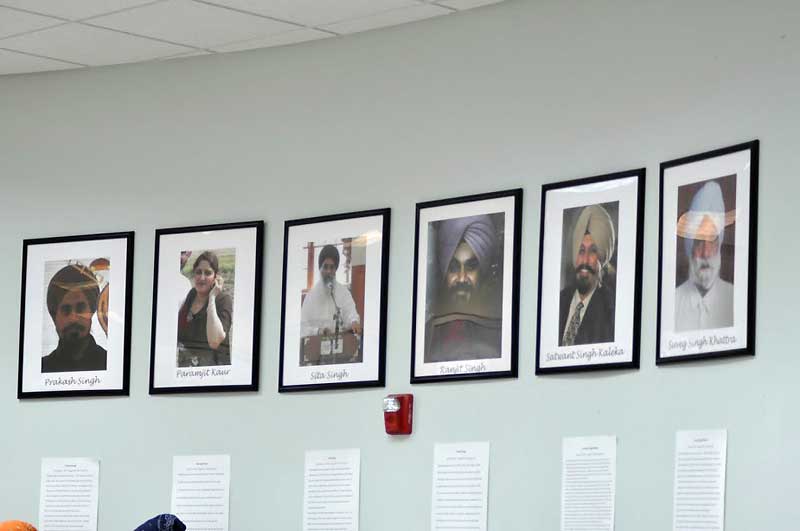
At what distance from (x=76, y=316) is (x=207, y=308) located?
80 centimetres

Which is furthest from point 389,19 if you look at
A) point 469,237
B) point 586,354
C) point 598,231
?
point 586,354

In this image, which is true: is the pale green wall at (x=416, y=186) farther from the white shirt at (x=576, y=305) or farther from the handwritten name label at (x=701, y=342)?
the white shirt at (x=576, y=305)

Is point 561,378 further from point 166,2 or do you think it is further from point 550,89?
point 166,2

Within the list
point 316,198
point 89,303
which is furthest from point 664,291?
point 89,303

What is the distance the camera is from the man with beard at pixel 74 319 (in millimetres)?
6918

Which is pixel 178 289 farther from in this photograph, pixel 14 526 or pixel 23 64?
pixel 23 64

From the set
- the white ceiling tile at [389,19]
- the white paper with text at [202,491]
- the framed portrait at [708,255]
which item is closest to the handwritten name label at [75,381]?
the white paper with text at [202,491]

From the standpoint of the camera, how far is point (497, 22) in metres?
5.88

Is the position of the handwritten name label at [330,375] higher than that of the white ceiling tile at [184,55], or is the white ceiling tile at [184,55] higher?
the white ceiling tile at [184,55]

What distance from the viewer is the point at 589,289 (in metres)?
5.39

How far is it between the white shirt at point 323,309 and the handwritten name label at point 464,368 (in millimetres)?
575

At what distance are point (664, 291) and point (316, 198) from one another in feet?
6.47

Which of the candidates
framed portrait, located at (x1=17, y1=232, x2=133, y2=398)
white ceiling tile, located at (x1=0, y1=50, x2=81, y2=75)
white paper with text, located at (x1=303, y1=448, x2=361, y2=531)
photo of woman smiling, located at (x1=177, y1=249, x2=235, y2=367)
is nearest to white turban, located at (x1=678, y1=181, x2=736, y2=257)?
white paper with text, located at (x1=303, y1=448, x2=361, y2=531)

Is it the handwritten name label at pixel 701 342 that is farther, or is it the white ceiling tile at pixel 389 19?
the white ceiling tile at pixel 389 19
